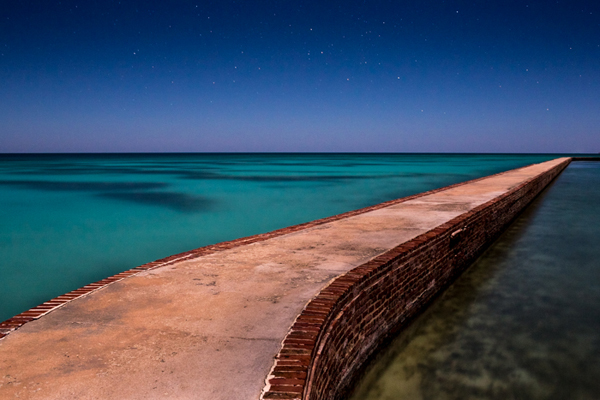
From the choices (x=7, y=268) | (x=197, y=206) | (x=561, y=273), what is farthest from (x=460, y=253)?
(x=197, y=206)

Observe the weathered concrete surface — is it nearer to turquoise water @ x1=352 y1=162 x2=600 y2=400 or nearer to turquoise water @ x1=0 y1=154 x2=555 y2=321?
turquoise water @ x1=352 y1=162 x2=600 y2=400

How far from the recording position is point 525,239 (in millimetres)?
8273

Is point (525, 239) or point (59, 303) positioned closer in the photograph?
point (59, 303)

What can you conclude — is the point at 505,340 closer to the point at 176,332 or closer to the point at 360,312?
the point at 360,312

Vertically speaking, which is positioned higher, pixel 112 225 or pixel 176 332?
pixel 176 332

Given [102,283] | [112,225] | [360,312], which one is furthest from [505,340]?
[112,225]

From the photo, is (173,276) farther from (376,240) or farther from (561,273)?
(561,273)

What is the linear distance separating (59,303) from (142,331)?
931 millimetres

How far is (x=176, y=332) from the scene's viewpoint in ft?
8.26

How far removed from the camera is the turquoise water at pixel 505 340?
3.20m

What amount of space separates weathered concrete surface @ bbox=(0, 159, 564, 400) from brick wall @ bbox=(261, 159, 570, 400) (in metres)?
0.13

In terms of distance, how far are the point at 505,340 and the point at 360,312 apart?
1700 mm

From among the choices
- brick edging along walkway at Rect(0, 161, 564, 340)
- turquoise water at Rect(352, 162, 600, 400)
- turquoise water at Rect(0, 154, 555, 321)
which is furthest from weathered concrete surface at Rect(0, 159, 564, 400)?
turquoise water at Rect(0, 154, 555, 321)

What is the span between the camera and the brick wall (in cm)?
218
